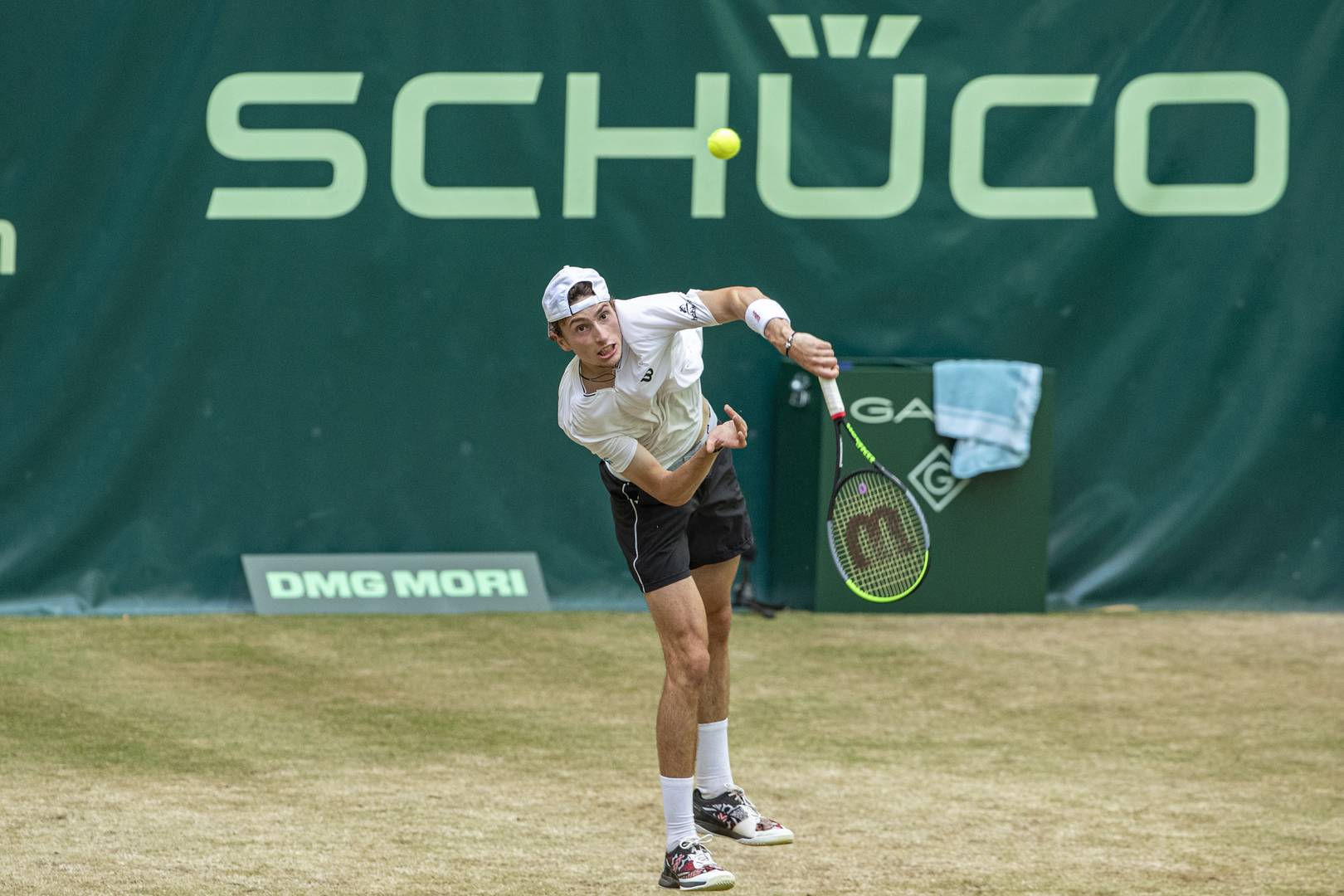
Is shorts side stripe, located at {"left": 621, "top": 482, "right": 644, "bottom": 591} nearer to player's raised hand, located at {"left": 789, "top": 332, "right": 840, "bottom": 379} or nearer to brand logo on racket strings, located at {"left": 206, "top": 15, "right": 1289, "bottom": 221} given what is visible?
player's raised hand, located at {"left": 789, "top": 332, "right": 840, "bottom": 379}

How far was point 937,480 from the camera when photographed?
8.11 metres

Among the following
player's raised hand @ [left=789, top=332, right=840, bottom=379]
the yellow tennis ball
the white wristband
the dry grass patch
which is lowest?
the dry grass patch

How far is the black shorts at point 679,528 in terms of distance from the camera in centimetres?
486

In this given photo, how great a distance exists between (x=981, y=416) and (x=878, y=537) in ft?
8.86

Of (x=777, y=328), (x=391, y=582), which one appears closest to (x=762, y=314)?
(x=777, y=328)

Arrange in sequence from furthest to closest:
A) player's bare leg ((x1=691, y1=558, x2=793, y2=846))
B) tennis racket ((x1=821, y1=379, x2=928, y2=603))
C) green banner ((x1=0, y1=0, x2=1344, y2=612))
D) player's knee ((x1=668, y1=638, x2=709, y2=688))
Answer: green banner ((x1=0, y1=0, x2=1344, y2=612)) → tennis racket ((x1=821, y1=379, x2=928, y2=603)) → player's bare leg ((x1=691, y1=558, x2=793, y2=846)) → player's knee ((x1=668, y1=638, x2=709, y2=688))

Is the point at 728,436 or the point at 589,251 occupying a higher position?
the point at 589,251

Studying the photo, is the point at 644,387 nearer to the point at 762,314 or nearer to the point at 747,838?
the point at 762,314

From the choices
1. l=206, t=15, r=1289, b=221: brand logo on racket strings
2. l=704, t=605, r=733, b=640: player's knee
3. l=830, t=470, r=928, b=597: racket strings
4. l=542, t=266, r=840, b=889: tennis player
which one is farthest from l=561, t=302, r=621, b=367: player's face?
l=206, t=15, r=1289, b=221: brand logo on racket strings

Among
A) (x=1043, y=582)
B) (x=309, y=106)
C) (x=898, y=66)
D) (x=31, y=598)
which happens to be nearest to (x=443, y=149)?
(x=309, y=106)

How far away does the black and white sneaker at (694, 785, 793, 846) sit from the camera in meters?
4.96

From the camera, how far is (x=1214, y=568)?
339 inches

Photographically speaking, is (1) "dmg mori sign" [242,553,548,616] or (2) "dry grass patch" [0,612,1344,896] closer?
(2) "dry grass patch" [0,612,1344,896]

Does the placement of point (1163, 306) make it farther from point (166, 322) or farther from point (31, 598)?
point (31, 598)
